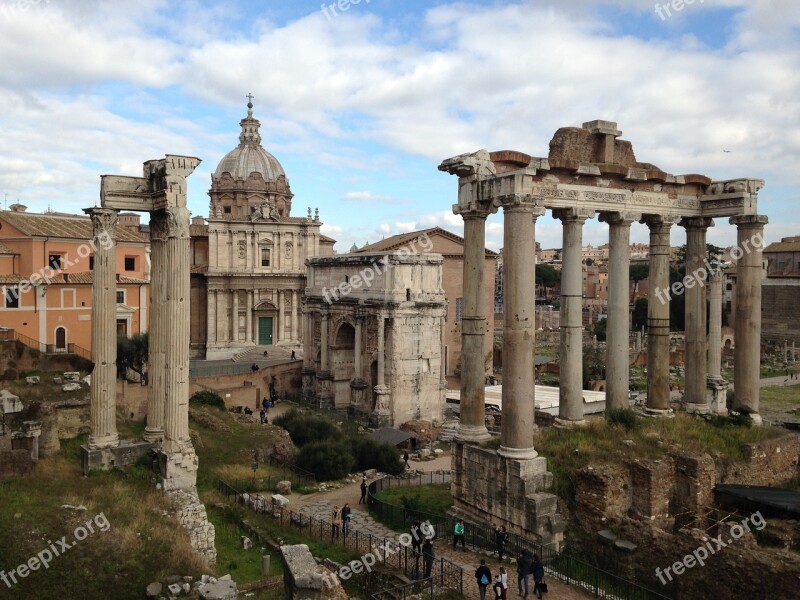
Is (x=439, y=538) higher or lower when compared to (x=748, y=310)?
lower

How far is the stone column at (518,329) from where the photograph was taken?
13.2m

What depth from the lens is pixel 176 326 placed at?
48.7ft

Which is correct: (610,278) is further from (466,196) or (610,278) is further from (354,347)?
(354,347)

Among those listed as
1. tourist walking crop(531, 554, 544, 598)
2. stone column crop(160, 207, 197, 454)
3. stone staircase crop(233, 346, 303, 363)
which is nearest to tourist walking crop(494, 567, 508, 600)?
tourist walking crop(531, 554, 544, 598)

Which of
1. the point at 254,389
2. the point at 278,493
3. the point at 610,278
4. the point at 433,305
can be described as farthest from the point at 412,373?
the point at 610,278

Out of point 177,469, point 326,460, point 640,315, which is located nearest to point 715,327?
point 326,460

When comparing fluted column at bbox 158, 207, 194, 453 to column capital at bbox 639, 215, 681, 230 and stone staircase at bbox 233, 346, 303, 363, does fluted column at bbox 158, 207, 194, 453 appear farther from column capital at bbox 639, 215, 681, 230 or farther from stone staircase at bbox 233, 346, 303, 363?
stone staircase at bbox 233, 346, 303, 363

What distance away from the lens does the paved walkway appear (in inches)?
446

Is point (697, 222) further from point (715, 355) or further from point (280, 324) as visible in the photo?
point (280, 324)

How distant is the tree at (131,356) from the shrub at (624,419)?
19.9m

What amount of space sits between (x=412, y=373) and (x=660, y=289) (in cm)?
1963

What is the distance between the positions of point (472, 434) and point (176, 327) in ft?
22.3

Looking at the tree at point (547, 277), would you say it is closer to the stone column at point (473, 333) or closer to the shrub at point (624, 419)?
the shrub at point (624, 419)

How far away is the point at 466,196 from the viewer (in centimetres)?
1456
